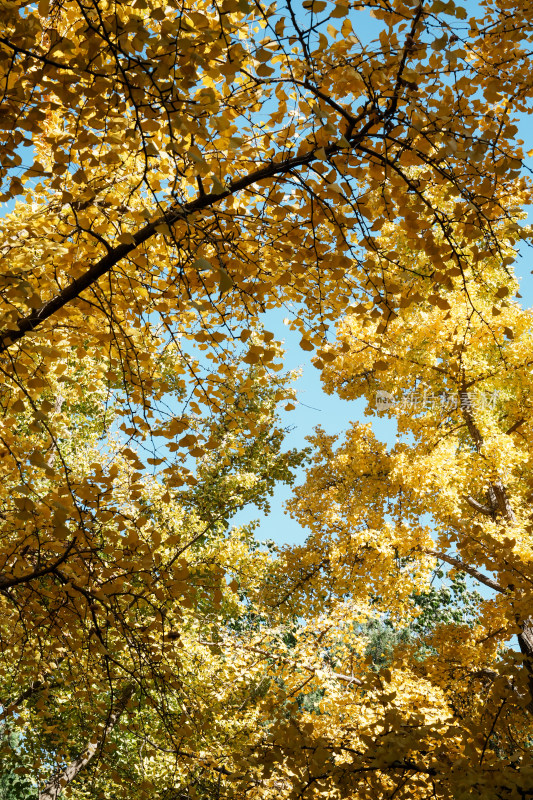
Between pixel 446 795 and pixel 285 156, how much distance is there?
2.80 meters

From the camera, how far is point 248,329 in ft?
8.48

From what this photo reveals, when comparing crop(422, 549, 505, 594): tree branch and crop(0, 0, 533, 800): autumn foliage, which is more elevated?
crop(422, 549, 505, 594): tree branch

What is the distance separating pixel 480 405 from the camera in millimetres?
7262

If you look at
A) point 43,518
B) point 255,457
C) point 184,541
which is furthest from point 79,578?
point 255,457

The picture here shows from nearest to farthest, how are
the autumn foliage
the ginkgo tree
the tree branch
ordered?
the autumn foliage, the ginkgo tree, the tree branch

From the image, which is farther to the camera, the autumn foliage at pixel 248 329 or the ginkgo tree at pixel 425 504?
the ginkgo tree at pixel 425 504

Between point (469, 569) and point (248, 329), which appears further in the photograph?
point (469, 569)

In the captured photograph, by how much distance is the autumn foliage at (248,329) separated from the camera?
79.4 inches

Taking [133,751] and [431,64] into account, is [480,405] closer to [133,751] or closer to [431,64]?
[431,64]

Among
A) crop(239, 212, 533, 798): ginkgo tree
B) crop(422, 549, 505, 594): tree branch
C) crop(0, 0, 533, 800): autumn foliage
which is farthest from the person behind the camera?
crop(422, 549, 505, 594): tree branch

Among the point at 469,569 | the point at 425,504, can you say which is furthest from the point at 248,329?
the point at 469,569

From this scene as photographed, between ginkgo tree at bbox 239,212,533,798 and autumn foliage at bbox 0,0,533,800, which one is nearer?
autumn foliage at bbox 0,0,533,800

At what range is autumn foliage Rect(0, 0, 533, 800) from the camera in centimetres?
202

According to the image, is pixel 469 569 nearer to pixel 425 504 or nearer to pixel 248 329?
pixel 425 504
